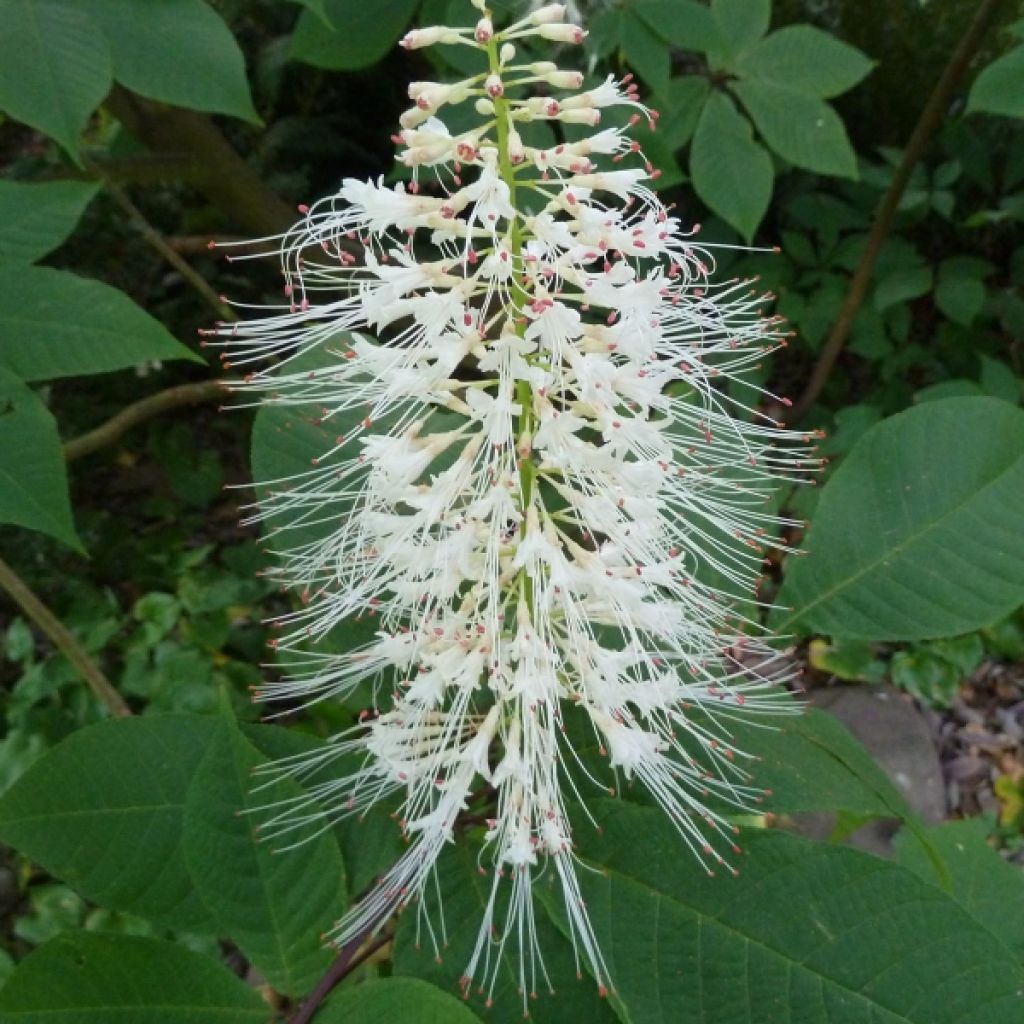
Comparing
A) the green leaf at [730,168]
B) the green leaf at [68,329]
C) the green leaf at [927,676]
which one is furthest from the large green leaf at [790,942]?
the green leaf at [927,676]

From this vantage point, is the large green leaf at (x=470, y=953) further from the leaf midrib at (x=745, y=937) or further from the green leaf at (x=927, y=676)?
the green leaf at (x=927, y=676)

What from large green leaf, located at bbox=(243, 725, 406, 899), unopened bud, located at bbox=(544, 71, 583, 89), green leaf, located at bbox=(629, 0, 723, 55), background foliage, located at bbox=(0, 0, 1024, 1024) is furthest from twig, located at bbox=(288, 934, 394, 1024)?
green leaf, located at bbox=(629, 0, 723, 55)

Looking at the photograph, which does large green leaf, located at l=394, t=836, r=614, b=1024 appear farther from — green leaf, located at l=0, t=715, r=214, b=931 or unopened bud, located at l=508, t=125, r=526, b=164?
unopened bud, located at l=508, t=125, r=526, b=164

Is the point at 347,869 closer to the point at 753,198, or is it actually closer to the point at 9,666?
the point at 753,198

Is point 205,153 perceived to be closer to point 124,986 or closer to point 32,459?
point 32,459

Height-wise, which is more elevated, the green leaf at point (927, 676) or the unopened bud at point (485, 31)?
the unopened bud at point (485, 31)

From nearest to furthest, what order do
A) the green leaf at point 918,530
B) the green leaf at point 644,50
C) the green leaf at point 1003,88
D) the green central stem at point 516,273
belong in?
the green central stem at point 516,273
the green leaf at point 918,530
the green leaf at point 1003,88
the green leaf at point 644,50

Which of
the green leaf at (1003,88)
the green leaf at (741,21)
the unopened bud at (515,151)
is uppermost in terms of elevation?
the green leaf at (1003,88)

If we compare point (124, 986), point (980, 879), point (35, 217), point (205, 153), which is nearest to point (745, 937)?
point (124, 986)
